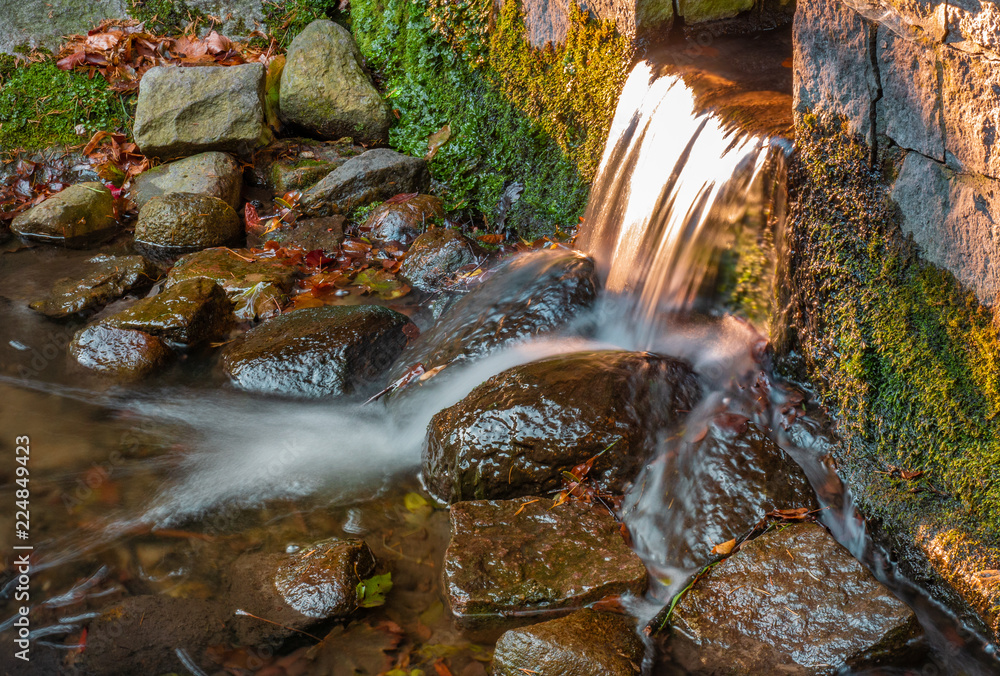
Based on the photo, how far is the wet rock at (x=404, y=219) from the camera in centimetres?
585

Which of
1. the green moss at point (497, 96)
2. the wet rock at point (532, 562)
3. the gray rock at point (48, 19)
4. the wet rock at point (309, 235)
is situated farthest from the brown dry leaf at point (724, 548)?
the gray rock at point (48, 19)

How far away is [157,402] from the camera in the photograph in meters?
4.09

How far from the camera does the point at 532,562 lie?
9.22ft

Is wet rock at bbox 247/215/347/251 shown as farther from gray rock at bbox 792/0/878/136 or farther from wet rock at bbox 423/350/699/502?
gray rock at bbox 792/0/878/136

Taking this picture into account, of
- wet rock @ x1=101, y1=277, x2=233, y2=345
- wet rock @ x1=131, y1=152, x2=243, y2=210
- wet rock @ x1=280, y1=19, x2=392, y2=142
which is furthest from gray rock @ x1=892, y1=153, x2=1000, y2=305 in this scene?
wet rock @ x1=131, y1=152, x2=243, y2=210

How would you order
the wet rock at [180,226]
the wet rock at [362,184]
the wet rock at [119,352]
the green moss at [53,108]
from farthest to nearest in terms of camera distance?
the green moss at [53,108] → the wet rock at [362,184] → the wet rock at [180,226] → the wet rock at [119,352]

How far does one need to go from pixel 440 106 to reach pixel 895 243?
4821 millimetres

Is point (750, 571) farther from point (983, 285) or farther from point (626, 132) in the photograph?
point (626, 132)

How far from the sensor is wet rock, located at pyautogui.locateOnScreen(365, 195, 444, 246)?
5.85 metres

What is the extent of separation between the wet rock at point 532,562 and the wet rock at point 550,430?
148 mm

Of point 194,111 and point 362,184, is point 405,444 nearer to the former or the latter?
point 362,184

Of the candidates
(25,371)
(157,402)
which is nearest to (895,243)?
(157,402)

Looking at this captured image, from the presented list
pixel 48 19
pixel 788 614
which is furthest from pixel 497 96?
pixel 48 19

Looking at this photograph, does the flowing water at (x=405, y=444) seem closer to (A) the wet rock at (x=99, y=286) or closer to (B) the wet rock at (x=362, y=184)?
(A) the wet rock at (x=99, y=286)
